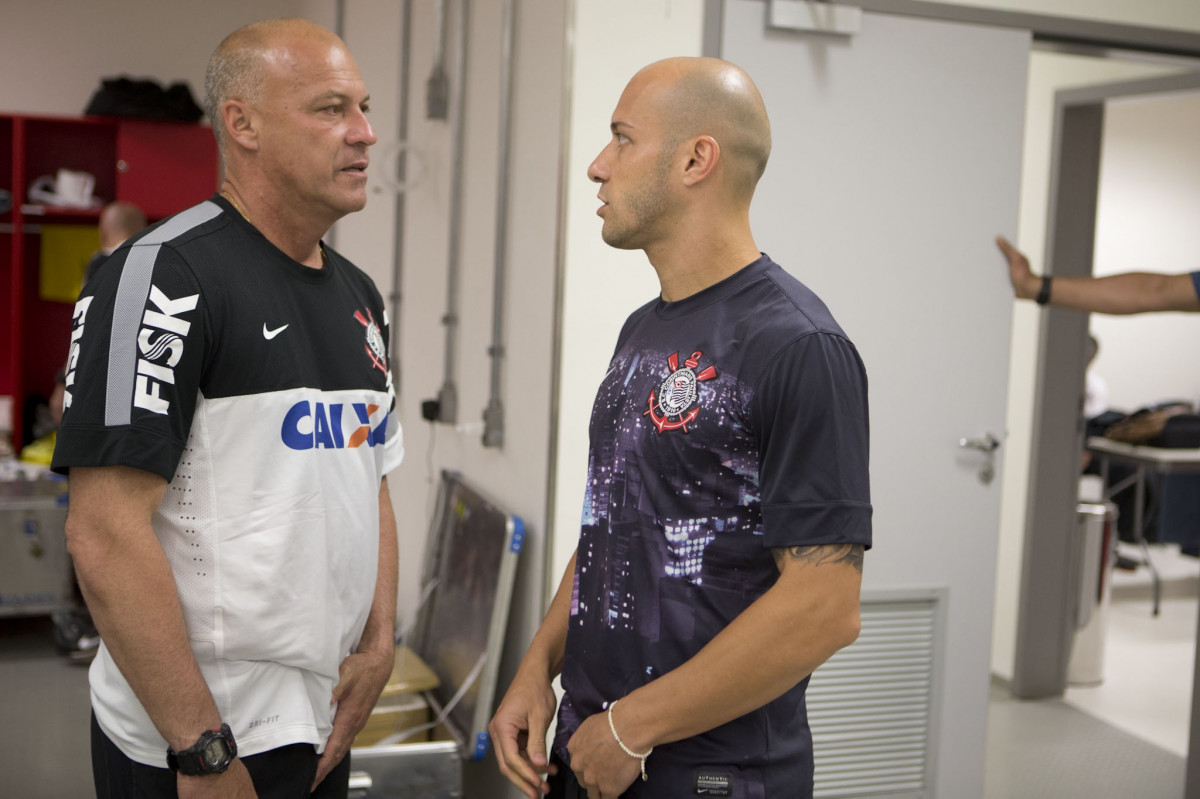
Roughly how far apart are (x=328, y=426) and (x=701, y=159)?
0.64 metres

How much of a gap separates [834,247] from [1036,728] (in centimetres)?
237

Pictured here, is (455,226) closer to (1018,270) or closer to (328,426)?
(1018,270)

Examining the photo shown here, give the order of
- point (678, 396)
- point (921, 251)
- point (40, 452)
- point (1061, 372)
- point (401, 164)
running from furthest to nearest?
point (40, 452), point (1061, 372), point (401, 164), point (921, 251), point (678, 396)

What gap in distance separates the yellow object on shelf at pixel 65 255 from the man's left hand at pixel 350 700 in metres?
4.75

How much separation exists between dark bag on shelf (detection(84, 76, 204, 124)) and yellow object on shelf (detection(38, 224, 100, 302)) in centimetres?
64

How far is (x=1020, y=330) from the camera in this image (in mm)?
4488

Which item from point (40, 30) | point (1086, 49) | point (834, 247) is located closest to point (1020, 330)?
point (1086, 49)

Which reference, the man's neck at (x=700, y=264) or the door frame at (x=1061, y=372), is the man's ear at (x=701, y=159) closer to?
the man's neck at (x=700, y=264)

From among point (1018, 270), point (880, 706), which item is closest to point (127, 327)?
point (880, 706)

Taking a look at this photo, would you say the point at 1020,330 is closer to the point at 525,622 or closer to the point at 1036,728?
the point at 1036,728

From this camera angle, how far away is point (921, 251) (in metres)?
3.07

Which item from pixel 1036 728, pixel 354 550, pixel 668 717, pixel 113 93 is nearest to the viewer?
pixel 668 717

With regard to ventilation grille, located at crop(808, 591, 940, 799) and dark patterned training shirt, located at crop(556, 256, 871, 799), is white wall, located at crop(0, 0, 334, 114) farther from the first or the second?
dark patterned training shirt, located at crop(556, 256, 871, 799)

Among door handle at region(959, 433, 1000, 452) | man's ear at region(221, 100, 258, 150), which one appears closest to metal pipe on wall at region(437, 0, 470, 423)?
door handle at region(959, 433, 1000, 452)
